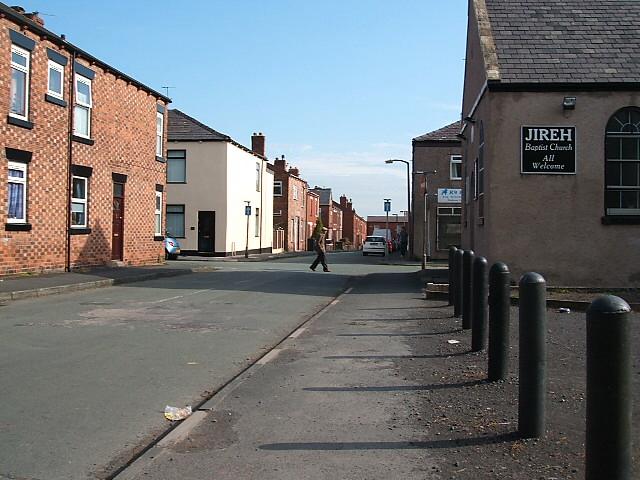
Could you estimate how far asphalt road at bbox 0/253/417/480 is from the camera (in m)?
5.04

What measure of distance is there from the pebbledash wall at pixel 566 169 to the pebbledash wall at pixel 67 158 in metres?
12.0

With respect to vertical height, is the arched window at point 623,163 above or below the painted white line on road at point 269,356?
above

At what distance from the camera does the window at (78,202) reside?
21.2m

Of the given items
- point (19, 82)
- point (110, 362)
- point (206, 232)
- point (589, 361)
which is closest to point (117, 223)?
point (19, 82)

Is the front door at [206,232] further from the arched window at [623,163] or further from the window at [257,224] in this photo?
the arched window at [623,163]

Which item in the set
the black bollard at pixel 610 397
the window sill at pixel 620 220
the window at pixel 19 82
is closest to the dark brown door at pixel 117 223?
the window at pixel 19 82

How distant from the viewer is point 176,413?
5961mm

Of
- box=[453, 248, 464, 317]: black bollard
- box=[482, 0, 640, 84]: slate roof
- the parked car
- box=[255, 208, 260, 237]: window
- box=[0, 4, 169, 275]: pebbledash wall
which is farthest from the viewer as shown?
box=[255, 208, 260, 237]: window

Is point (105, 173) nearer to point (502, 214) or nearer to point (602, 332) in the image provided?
point (502, 214)

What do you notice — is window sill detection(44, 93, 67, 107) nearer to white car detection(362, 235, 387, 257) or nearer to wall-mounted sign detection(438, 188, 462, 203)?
wall-mounted sign detection(438, 188, 462, 203)

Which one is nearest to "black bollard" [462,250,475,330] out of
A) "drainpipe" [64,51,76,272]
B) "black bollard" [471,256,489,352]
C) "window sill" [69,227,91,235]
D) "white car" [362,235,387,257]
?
"black bollard" [471,256,489,352]

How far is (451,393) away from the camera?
6609mm

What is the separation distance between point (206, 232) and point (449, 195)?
14.5 meters

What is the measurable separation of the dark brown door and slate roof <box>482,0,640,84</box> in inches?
539
